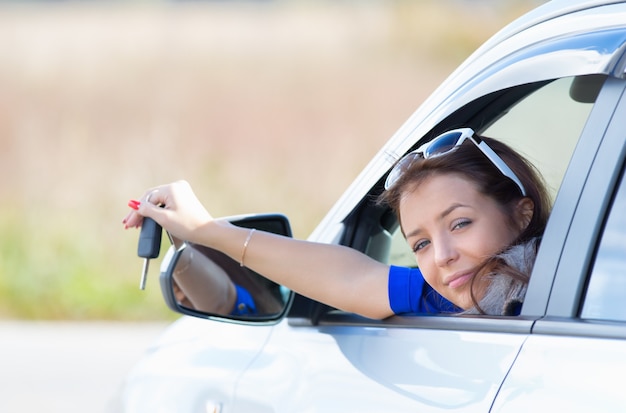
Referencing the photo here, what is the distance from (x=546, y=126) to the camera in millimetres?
2484

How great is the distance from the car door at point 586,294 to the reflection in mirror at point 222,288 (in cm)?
108

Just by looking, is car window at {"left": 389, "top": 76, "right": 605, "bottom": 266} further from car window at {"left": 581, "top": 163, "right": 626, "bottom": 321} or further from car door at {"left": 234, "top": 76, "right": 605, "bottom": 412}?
car window at {"left": 581, "top": 163, "right": 626, "bottom": 321}

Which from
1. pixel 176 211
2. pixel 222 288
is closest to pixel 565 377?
pixel 176 211

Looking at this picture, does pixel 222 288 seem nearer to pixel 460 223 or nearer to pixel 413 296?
pixel 413 296

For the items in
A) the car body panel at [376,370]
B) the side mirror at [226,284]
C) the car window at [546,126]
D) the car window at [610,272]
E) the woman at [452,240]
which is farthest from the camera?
the side mirror at [226,284]

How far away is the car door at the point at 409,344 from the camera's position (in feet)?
5.80

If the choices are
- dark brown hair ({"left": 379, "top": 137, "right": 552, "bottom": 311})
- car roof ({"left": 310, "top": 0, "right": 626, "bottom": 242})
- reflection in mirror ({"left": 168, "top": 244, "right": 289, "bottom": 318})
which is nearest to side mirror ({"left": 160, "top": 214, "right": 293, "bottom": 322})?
reflection in mirror ({"left": 168, "top": 244, "right": 289, "bottom": 318})

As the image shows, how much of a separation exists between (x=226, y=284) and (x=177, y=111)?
15343mm

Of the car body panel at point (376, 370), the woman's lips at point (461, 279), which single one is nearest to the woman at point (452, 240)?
A: the woman's lips at point (461, 279)

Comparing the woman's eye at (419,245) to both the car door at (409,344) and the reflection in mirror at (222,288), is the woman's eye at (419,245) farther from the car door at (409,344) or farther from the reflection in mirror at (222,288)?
the reflection in mirror at (222,288)

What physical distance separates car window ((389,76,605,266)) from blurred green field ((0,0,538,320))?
26.7 ft

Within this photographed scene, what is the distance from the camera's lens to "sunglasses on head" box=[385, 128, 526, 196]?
83.3 inches

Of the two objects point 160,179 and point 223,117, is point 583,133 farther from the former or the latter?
point 223,117

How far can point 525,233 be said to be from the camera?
211 centimetres
